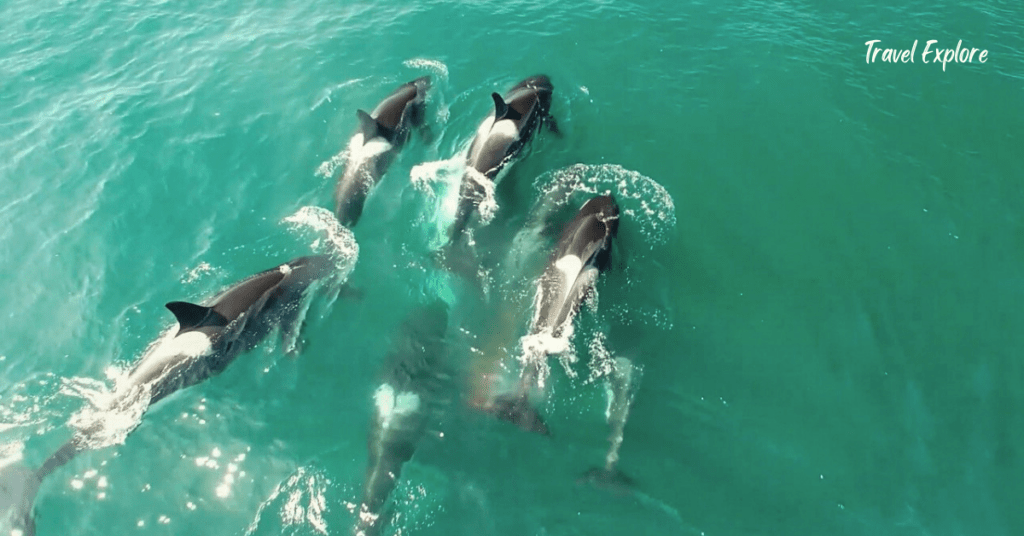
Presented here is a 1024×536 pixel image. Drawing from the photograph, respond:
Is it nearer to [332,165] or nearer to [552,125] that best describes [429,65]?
[552,125]

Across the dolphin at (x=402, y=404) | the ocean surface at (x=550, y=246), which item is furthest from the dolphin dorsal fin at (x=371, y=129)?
the dolphin at (x=402, y=404)

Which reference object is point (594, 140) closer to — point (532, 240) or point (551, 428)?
point (532, 240)

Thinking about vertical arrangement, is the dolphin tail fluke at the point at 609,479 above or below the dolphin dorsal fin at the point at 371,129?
below

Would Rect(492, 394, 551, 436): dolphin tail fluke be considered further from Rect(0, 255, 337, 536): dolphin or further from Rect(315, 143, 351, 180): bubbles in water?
Rect(315, 143, 351, 180): bubbles in water

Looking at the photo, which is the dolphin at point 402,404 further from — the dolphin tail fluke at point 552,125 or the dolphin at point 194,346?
the dolphin tail fluke at point 552,125

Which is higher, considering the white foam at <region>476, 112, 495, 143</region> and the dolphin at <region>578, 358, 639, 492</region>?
the white foam at <region>476, 112, 495, 143</region>

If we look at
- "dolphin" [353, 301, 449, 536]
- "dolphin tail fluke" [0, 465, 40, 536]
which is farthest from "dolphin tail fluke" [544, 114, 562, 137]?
"dolphin tail fluke" [0, 465, 40, 536]
